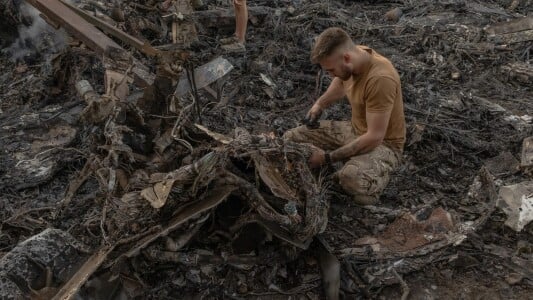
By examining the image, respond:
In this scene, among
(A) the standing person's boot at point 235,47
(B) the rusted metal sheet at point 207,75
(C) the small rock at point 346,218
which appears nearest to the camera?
(C) the small rock at point 346,218

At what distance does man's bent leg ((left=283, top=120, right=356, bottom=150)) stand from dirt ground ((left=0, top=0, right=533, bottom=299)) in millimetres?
510

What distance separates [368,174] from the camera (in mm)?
4199

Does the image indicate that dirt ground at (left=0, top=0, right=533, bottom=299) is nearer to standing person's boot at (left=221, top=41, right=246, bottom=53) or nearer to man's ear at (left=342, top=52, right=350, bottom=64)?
standing person's boot at (left=221, top=41, right=246, bottom=53)

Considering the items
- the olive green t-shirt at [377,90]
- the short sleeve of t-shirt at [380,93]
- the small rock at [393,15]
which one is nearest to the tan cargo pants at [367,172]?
the olive green t-shirt at [377,90]

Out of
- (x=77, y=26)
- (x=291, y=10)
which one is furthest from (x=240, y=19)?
(x=77, y=26)

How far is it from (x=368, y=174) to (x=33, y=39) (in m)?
5.37

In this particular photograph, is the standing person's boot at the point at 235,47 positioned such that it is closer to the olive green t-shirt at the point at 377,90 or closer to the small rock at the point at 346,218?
the olive green t-shirt at the point at 377,90

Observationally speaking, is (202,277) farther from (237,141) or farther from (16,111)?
(16,111)

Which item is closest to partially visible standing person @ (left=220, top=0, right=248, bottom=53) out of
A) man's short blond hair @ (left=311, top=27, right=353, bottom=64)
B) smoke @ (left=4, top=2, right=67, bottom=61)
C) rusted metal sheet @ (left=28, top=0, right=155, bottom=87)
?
rusted metal sheet @ (left=28, top=0, right=155, bottom=87)

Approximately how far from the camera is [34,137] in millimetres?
5438

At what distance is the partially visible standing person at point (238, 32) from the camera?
6868 mm

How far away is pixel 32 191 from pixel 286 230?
8.94ft

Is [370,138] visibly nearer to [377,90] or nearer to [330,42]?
[377,90]

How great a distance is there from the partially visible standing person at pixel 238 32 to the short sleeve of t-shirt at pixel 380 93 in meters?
3.36
